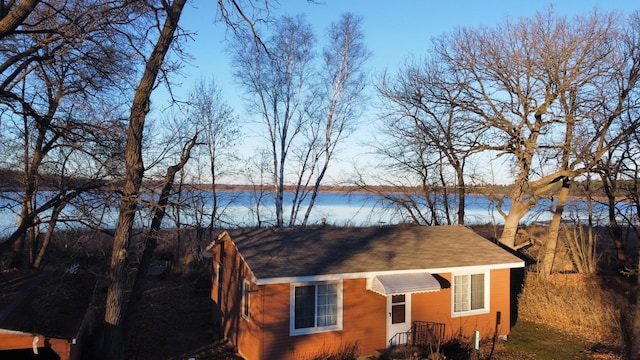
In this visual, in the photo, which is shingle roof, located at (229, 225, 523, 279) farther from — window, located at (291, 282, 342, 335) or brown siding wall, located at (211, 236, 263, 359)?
brown siding wall, located at (211, 236, 263, 359)

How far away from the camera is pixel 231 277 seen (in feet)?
45.1

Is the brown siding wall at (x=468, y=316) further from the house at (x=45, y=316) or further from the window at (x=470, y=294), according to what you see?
the house at (x=45, y=316)

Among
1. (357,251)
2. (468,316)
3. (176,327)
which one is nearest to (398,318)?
(357,251)

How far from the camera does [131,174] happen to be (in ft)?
33.5

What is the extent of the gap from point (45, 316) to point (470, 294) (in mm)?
10994

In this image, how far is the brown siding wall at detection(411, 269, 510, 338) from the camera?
12938 mm

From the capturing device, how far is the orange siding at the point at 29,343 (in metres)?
9.09

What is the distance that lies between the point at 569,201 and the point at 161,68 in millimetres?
20675

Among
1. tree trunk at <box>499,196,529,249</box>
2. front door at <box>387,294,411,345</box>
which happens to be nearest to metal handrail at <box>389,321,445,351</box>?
front door at <box>387,294,411,345</box>

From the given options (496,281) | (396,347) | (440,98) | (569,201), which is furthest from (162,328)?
(569,201)

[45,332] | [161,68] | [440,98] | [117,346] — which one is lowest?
[117,346]

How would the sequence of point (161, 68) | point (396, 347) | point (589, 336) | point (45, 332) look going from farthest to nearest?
point (589, 336), point (396, 347), point (161, 68), point (45, 332)

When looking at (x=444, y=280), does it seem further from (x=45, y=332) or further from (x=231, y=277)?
(x=45, y=332)

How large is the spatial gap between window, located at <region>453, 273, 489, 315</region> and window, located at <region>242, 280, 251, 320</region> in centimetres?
589
